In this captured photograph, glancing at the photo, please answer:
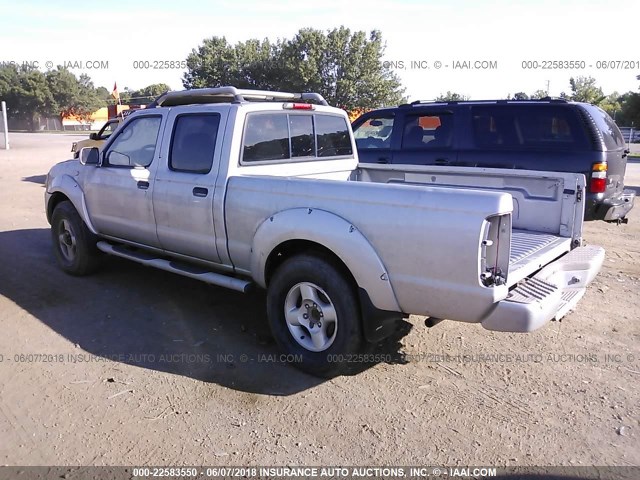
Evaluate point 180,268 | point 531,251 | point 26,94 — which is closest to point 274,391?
point 180,268

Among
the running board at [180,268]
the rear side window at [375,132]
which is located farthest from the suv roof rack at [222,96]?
the rear side window at [375,132]

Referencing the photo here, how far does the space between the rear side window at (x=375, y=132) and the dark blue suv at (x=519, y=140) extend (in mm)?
23

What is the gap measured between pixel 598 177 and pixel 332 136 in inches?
149

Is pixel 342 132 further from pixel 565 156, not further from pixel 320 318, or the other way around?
pixel 565 156

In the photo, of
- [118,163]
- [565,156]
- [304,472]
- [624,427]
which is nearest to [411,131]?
Answer: [565,156]

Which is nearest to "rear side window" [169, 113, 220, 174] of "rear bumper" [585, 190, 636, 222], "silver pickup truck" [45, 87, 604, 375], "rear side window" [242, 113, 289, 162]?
"silver pickup truck" [45, 87, 604, 375]

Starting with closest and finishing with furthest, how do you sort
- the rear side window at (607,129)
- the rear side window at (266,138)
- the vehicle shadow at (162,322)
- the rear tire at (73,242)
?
the vehicle shadow at (162,322) < the rear side window at (266,138) < the rear tire at (73,242) < the rear side window at (607,129)

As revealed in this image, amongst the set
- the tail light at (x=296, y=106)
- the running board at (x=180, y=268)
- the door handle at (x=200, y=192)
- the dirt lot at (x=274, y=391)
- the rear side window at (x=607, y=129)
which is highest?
the tail light at (x=296, y=106)

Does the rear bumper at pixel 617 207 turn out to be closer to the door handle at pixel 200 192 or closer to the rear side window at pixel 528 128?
the rear side window at pixel 528 128

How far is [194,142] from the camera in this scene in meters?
4.72

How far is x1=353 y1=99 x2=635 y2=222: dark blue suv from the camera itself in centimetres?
704

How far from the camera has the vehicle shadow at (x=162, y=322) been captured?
4.04 m

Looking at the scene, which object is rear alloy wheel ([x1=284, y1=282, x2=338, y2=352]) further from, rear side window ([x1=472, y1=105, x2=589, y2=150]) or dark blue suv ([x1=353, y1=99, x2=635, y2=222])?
rear side window ([x1=472, y1=105, x2=589, y2=150])

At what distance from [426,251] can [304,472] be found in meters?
1.44
